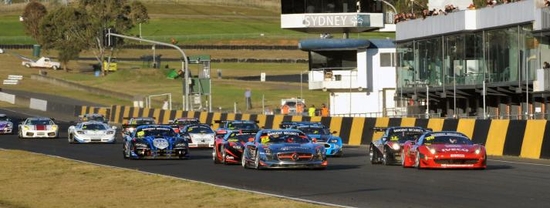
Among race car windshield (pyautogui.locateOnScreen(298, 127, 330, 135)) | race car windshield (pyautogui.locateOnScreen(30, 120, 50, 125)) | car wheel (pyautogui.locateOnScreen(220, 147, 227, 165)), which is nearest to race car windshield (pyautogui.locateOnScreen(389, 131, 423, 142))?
car wheel (pyautogui.locateOnScreen(220, 147, 227, 165))

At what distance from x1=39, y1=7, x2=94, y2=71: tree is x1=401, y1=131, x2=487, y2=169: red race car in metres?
109

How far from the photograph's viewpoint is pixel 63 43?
138 meters

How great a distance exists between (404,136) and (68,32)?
359ft

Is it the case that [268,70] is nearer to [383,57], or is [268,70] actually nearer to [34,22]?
[34,22]

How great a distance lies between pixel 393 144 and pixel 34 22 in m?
136

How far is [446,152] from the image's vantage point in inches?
1235

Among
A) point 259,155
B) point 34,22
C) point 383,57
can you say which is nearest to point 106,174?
point 259,155

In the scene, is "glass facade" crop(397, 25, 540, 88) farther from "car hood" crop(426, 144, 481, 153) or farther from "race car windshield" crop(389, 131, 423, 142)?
"car hood" crop(426, 144, 481, 153)

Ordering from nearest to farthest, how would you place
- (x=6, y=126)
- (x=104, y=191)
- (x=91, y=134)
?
(x=104, y=191)
(x=91, y=134)
(x=6, y=126)

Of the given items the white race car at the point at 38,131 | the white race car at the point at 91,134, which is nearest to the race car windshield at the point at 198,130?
the white race car at the point at 91,134

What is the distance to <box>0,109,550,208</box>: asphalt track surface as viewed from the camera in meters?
22.0

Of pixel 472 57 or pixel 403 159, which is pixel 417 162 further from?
pixel 472 57

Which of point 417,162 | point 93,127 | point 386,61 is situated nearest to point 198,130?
point 93,127

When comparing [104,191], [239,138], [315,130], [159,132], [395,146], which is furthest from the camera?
[315,130]
